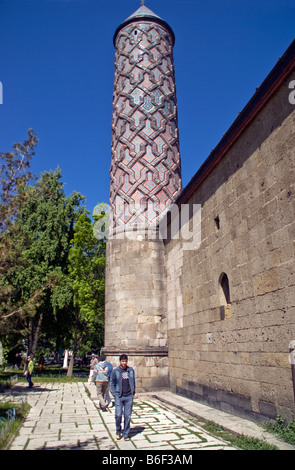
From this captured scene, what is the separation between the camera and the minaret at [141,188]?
33.4ft

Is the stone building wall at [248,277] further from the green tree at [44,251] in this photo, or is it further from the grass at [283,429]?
the green tree at [44,251]

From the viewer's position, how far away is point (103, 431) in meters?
5.67

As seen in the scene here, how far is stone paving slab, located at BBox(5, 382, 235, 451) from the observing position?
15.5 ft

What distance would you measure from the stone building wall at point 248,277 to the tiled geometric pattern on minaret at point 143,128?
2.70 m

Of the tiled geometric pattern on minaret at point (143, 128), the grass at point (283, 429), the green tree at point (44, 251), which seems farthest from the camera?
the green tree at point (44, 251)

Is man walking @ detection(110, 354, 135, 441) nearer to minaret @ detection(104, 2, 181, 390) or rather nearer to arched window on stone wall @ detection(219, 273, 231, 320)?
arched window on stone wall @ detection(219, 273, 231, 320)

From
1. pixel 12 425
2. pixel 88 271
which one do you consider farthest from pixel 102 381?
pixel 88 271

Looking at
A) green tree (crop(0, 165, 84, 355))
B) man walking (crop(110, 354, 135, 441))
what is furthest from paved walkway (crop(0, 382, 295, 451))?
green tree (crop(0, 165, 84, 355))

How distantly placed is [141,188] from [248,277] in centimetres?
597

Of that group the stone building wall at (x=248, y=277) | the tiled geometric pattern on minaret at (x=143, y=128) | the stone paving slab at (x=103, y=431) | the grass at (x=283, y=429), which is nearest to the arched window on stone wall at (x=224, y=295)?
the stone building wall at (x=248, y=277)

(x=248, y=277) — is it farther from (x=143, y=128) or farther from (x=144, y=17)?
(x=144, y=17)

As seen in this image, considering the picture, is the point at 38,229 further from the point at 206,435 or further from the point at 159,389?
the point at 206,435
